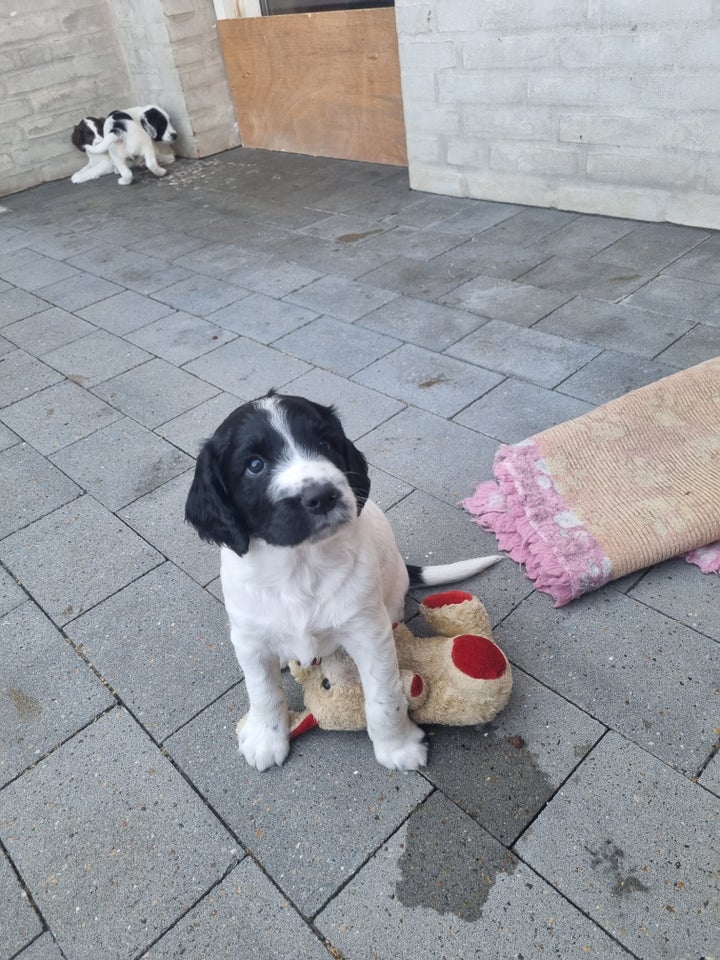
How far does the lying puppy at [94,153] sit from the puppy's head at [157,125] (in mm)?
71

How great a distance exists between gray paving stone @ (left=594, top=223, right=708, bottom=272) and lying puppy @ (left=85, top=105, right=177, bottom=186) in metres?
6.15

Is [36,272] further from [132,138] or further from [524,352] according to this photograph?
[524,352]

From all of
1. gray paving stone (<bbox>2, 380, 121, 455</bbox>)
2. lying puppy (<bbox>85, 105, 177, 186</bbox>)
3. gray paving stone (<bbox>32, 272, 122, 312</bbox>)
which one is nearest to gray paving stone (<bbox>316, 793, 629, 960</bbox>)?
gray paving stone (<bbox>2, 380, 121, 455</bbox>)

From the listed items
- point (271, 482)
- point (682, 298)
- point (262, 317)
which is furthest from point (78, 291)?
point (271, 482)

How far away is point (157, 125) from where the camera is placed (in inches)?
367

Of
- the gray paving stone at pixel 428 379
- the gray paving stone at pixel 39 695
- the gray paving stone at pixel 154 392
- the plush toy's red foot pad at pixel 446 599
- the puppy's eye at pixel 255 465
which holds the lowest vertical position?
the gray paving stone at pixel 428 379

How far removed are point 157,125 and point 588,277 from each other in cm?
671

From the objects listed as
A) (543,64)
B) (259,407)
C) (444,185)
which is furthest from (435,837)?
(444,185)

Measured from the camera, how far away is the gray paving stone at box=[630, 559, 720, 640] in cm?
263

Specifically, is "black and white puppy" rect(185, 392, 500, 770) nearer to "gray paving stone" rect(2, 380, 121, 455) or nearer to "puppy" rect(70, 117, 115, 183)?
"gray paving stone" rect(2, 380, 121, 455)

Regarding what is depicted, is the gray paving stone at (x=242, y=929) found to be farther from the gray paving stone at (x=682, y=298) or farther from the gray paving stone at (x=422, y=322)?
the gray paving stone at (x=682, y=298)

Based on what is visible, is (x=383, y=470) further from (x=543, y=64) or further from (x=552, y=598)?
(x=543, y=64)

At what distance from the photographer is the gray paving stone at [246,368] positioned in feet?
14.7

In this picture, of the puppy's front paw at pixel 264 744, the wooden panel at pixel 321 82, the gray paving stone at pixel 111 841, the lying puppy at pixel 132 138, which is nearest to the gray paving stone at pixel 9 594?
the gray paving stone at pixel 111 841
